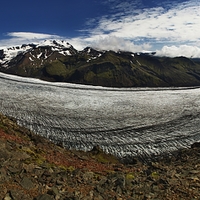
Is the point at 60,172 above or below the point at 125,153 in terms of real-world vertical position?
above

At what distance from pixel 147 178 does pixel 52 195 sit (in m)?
6.30

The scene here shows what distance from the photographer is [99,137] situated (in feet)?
108

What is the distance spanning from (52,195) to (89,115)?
3432 cm

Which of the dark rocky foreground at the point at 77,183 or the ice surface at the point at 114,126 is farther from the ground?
the dark rocky foreground at the point at 77,183

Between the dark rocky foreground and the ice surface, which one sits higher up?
the dark rocky foreground

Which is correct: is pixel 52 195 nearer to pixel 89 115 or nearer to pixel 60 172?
pixel 60 172

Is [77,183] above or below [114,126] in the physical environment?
above

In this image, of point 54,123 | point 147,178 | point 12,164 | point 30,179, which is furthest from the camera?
point 54,123

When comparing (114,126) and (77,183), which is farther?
(114,126)

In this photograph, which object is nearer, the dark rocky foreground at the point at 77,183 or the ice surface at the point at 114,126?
the dark rocky foreground at the point at 77,183

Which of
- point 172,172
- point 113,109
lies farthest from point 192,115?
point 172,172

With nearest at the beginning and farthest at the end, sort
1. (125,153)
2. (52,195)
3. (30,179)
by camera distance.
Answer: (52,195) → (30,179) → (125,153)

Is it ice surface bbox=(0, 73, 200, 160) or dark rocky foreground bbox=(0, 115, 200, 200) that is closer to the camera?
dark rocky foreground bbox=(0, 115, 200, 200)

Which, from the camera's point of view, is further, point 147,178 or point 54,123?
point 54,123
